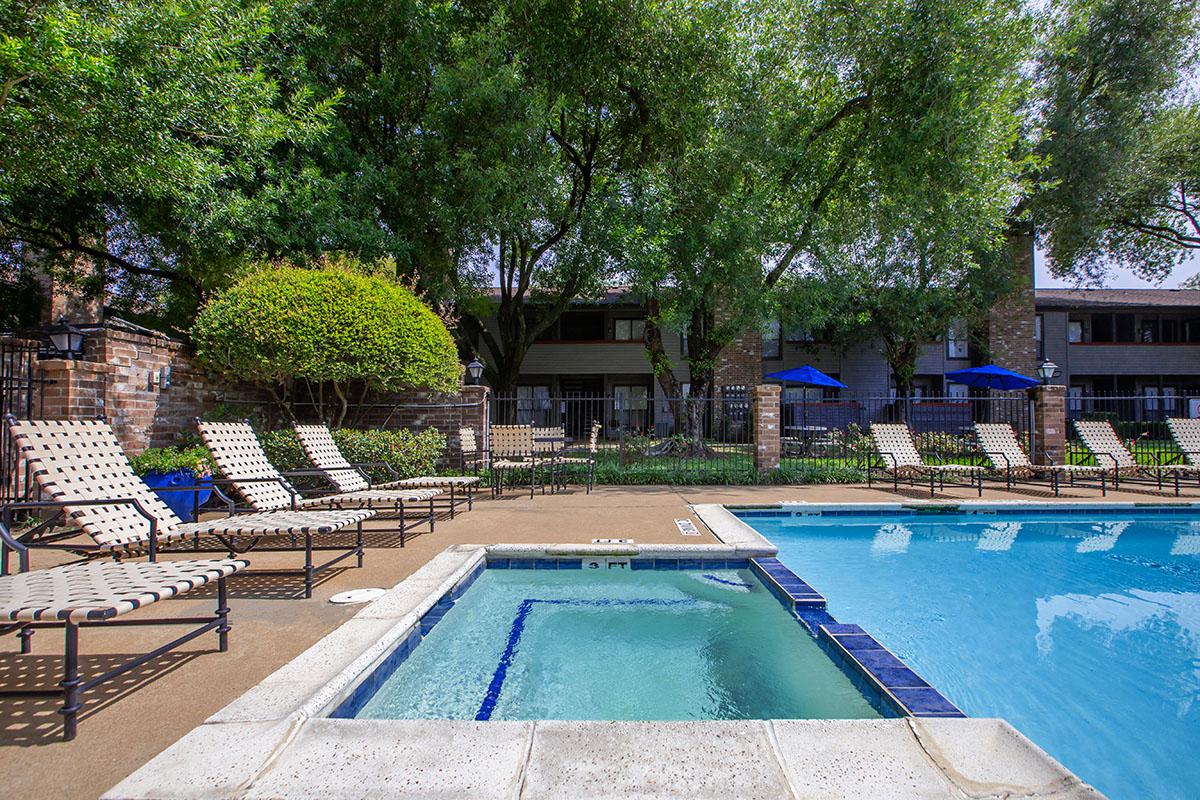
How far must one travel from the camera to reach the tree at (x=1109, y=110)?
1530cm

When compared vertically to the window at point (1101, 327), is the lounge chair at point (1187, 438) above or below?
below

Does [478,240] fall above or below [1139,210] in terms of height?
below

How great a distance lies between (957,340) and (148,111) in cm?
2422

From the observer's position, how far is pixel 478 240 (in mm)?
13391

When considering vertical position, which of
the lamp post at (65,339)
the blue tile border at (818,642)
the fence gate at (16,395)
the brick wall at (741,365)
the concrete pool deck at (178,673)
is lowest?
the blue tile border at (818,642)

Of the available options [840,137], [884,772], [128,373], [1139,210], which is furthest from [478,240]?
[1139,210]

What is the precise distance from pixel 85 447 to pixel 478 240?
9.97 metres

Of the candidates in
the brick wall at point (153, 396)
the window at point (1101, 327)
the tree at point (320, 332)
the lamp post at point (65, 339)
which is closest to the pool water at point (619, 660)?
the tree at point (320, 332)

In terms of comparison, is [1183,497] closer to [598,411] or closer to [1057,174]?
[1057,174]

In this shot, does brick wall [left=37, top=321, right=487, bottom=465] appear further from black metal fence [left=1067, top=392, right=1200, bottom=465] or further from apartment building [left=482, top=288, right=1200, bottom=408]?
black metal fence [left=1067, top=392, right=1200, bottom=465]

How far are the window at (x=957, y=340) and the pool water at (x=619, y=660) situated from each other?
21.3 m

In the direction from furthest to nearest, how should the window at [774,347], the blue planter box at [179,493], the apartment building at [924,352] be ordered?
1. the window at [774,347]
2. the apartment building at [924,352]
3. the blue planter box at [179,493]

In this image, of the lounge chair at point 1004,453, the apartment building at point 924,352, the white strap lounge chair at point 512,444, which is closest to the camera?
the white strap lounge chair at point 512,444

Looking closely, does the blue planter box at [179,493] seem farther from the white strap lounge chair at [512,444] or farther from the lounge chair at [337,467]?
the white strap lounge chair at [512,444]
